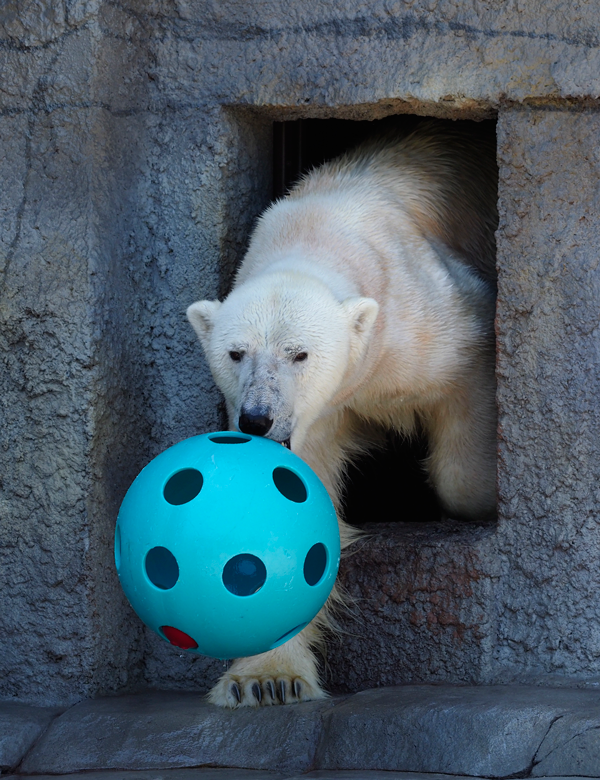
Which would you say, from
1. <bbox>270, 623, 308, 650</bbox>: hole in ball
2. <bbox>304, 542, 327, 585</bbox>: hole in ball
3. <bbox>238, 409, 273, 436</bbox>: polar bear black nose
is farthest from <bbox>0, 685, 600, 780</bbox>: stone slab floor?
<bbox>238, 409, 273, 436</bbox>: polar bear black nose

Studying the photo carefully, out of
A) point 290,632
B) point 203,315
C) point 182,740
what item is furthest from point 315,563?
point 203,315

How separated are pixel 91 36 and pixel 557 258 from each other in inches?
56.2

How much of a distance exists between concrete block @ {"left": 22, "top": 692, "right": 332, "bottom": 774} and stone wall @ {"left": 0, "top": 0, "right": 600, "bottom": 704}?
1.06 ft

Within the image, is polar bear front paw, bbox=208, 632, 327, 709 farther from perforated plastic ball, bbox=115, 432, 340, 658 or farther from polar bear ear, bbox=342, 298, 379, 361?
polar bear ear, bbox=342, 298, 379, 361

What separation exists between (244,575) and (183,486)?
0.24m

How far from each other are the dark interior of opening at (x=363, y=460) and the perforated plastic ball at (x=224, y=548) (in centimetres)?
165

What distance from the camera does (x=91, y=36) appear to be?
288 centimetres

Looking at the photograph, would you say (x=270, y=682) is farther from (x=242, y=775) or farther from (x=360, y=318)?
(x=360, y=318)

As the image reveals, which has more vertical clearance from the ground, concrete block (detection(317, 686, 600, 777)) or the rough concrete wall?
the rough concrete wall

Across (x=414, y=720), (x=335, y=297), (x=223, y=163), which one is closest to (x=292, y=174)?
(x=223, y=163)

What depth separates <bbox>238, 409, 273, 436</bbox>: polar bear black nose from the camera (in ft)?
7.50

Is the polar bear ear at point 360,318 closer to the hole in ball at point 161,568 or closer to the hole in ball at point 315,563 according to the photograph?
the hole in ball at point 315,563

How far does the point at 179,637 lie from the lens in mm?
2150

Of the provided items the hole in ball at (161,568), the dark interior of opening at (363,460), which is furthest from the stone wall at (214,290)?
the hole in ball at (161,568)
